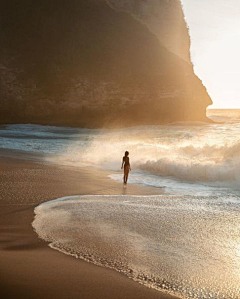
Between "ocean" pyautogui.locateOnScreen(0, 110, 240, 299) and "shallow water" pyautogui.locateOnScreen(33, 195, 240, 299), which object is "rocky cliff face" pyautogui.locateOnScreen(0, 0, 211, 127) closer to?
"ocean" pyautogui.locateOnScreen(0, 110, 240, 299)

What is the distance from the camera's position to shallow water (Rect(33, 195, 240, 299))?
4.00 m

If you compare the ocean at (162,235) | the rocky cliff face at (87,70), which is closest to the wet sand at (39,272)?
the ocean at (162,235)

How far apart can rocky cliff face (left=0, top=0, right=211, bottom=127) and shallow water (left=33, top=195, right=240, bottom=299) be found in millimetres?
44454

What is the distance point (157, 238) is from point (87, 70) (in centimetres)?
5172

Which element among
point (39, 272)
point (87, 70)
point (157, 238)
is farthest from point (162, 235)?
point (87, 70)

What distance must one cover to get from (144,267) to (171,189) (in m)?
6.76

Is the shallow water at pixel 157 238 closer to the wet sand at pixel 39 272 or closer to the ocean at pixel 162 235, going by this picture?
the ocean at pixel 162 235

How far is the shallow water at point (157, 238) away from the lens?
400cm

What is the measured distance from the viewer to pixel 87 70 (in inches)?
2175

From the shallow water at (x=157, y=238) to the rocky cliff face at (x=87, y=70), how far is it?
4445 centimetres

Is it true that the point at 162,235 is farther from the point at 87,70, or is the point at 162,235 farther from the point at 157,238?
the point at 87,70

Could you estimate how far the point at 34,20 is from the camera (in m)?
58.8

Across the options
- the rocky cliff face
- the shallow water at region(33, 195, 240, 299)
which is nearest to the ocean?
the shallow water at region(33, 195, 240, 299)

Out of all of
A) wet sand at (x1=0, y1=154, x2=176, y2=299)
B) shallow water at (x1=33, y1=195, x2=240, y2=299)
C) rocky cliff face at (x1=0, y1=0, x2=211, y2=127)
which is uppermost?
rocky cliff face at (x1=0, y1=0, x2=211, y2=127)
